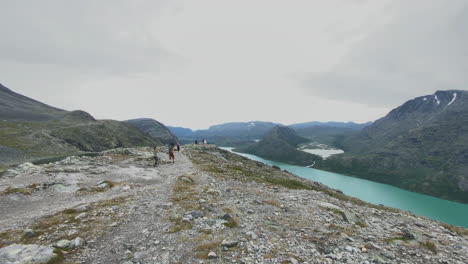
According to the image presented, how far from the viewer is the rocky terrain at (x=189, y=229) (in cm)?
998

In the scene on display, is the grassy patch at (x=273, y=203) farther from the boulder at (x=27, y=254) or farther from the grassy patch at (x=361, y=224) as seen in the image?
the boulder at (x=27, y=254)

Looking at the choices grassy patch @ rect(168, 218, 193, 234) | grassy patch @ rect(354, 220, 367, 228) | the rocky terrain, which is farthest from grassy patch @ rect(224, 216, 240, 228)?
grassy patch @ rect(354, 220, 367, 228)

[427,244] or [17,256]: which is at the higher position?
[427,244]

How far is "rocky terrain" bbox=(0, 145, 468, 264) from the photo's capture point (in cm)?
998

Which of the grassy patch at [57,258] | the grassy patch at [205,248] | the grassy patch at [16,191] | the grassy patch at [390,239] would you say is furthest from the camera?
the grassy patch at [16,191]

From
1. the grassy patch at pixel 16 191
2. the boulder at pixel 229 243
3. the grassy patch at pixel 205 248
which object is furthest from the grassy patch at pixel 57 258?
the grassy patch at pixel 16 191

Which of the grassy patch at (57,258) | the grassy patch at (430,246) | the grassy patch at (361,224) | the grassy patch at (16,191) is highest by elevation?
the grassy patch at (430,246)

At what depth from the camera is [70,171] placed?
2558 centimetres

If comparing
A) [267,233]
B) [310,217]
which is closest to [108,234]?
[267,233]

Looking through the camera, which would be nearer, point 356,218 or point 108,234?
point 108,234

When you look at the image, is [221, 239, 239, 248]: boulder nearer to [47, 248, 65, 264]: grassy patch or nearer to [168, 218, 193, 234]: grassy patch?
[168, 218, 193, 234]: grassy patch

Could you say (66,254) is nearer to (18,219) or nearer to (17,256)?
(17,256)

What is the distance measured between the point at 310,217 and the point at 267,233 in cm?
514

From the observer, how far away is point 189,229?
41.2 feet
